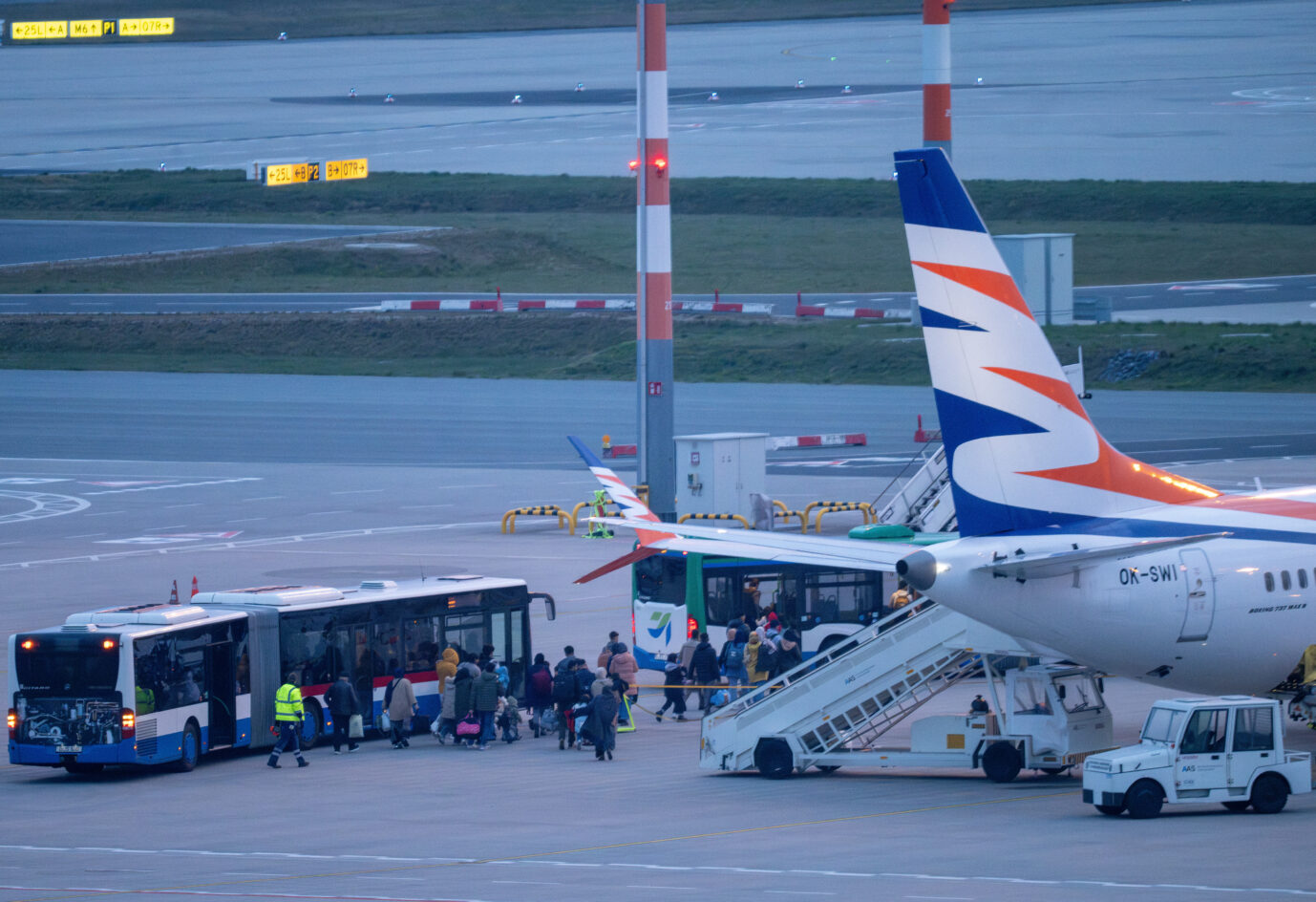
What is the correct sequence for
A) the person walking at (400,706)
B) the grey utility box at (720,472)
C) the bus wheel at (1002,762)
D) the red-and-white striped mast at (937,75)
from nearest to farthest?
the bus wheel at (1002,762) < the person walking at (400,706) < the grey utility box at (720,472) < the red-and-white striped mast at (937,75)

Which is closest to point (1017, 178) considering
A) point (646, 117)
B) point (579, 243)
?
point (579, 243)

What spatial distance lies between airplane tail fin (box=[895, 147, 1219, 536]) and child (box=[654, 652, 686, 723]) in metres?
12.2

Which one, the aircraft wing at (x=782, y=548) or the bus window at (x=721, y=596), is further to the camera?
the bus window at (x=721, y=596)

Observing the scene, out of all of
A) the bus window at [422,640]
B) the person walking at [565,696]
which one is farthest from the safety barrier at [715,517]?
the person walking at [565,696]

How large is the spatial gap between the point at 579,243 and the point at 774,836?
102904 mm

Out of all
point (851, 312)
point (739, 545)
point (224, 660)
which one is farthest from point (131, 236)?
point (739, 545)

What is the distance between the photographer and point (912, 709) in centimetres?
2972

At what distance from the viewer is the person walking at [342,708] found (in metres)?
33.3

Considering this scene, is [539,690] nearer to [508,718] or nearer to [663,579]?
[508,718]

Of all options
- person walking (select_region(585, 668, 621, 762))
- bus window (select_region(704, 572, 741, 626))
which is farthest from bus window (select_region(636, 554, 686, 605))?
person walking (select_region(585, 668, 621, 762))

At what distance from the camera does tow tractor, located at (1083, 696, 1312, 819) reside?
2456cm

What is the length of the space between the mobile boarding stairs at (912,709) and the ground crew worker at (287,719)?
7.09 meters

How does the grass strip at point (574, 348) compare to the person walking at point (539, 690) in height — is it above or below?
above

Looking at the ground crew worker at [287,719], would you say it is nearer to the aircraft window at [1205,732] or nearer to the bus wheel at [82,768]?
the bus wheel at [82,768]
